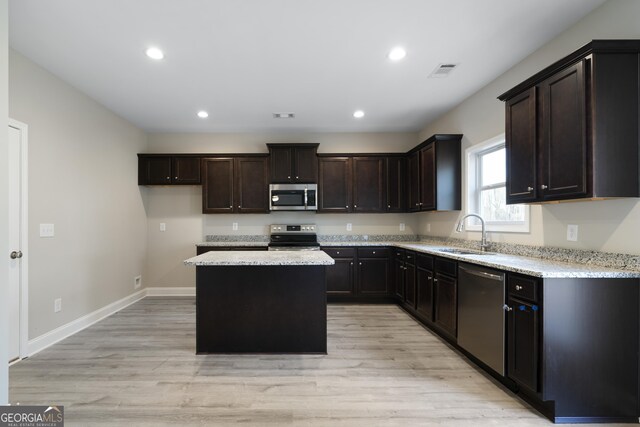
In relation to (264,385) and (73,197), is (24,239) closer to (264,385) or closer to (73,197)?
(73,197)

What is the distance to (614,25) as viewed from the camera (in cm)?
197

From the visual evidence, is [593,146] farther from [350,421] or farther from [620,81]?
[350,421]

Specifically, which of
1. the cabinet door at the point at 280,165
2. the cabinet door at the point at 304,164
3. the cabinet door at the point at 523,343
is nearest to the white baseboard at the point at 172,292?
the cabinet door at the point at 280,165

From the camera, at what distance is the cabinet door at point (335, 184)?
4812mm

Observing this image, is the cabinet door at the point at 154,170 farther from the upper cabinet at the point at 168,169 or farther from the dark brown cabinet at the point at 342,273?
the dark brown cabinet at the point at 342,273

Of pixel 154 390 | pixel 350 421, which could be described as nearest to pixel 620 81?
pixel 350 421

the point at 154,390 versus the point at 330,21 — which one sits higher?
the point at 330,21

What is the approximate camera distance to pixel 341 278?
14.7 ft

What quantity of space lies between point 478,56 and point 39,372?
476 cm

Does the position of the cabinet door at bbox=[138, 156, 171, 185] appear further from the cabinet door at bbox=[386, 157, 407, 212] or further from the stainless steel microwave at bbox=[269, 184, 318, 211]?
the cabinet door at bbox=[386, 157, 407, 212]

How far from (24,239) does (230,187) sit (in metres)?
2.54

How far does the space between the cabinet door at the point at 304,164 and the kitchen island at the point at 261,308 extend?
7.42 ft

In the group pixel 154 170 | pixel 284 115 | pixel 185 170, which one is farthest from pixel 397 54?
pixel 154 170

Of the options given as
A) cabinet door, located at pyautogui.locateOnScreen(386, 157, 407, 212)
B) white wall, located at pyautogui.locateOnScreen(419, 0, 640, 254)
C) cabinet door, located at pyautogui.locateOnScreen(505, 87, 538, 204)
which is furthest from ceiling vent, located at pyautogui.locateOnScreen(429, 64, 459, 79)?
cabinet door, located at pyautogui.locateOnScreen(386, 157, 407, 212)
